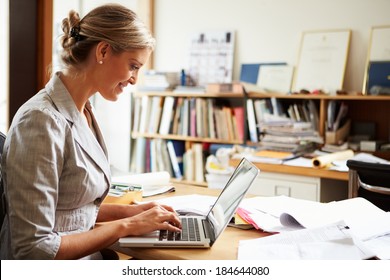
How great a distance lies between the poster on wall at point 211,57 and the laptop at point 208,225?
2.47m

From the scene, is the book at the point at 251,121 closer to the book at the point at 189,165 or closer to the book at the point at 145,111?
the book at the point at 189,165

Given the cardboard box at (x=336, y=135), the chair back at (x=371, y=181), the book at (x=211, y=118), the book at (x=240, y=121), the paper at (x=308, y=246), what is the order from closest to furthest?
the paper at (x=308, y=246) → the chair back at (x=371, y=181) → the cardboard box at (x=336, y=135) → the book at (x=240, y=121) → the book at (x=211, y=118)

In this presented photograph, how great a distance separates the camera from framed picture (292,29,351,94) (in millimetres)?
3283

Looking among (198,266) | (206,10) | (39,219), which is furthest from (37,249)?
(206,10)

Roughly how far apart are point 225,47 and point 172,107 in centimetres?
66

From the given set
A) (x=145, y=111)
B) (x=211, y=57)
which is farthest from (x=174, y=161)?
(x=211, y=57)

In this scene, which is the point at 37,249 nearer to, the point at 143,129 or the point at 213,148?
the point at 213,148

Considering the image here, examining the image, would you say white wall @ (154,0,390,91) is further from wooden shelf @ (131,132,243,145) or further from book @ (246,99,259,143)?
wooden shelf @ (131,132,243,145)

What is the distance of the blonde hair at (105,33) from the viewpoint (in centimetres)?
131

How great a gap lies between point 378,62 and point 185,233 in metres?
2.39

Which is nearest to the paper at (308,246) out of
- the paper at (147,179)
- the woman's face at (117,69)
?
the woman's face at (117,69)

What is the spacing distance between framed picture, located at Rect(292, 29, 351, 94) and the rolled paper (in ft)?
1.99

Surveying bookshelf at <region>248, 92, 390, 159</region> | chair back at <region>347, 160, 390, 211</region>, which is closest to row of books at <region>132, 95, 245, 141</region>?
bookshelf at <region>248, 92, 390, 159</region>

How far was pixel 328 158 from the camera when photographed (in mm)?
2594
